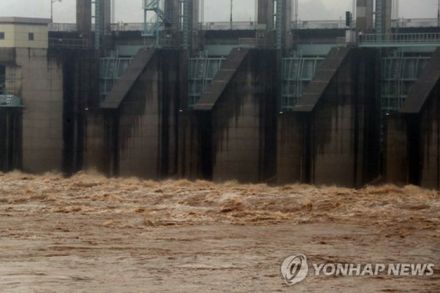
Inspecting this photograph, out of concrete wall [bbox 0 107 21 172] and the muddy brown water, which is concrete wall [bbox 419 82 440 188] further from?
concrete wall [bbox 0 107 21 172]

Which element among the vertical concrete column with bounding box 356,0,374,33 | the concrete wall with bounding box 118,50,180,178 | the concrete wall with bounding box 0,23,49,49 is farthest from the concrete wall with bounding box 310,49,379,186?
the concrete wall with bounding box 0,23,49,49

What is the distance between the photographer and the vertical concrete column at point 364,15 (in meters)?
48.1

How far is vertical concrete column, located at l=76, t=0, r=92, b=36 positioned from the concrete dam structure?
6 centimetres

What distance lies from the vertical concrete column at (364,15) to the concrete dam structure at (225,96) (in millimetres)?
49

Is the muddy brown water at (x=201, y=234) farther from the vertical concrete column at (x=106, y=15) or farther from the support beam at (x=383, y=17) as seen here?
the vertical concrete column at (x=106, y=15)

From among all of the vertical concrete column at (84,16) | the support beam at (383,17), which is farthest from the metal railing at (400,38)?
the vertical concrete column at (84,16)

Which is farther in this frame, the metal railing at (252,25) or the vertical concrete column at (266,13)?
the vertical concrete column at (266,13)

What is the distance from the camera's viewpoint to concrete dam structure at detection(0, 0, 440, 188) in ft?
152

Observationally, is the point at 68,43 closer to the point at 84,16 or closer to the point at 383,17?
the point at 84,16

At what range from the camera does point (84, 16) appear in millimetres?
56250

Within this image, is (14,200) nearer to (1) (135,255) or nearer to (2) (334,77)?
(2) (334,77)

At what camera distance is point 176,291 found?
82.3ft

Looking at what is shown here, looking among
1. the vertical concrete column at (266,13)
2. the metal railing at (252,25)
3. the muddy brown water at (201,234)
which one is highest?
the vertical concrete column at (266,13)

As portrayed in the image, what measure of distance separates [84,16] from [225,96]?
9627mm
